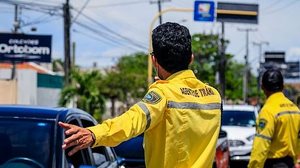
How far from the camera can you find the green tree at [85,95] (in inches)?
1264

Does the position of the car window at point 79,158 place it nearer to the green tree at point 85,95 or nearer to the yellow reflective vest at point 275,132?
the yellow reflective vest at point 275,132

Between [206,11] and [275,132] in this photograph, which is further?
[206,11]

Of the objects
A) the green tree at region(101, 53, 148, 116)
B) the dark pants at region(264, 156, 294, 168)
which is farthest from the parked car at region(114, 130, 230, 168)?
the green tree at region(101, 53, 148, 116)

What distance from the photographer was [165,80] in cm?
370

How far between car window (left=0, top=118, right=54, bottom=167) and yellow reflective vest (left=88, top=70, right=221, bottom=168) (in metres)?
1.54

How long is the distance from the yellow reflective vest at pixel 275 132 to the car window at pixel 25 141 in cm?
211

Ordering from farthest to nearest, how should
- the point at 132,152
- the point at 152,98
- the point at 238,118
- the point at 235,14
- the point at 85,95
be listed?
the point at 85,95 → the point at 235,14 → the point at 238,118 → the point at 132,152 → the point at 152,98

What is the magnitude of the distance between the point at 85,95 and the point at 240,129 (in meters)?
15.7

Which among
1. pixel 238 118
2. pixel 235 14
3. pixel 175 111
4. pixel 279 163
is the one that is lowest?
pixel 238 118

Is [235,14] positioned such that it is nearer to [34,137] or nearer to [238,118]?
[238,118]

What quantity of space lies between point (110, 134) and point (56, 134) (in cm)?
181

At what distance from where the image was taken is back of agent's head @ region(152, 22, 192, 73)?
365 cm

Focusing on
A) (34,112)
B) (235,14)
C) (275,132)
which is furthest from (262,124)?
(235,14)

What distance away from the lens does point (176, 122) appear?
11.8 feet
